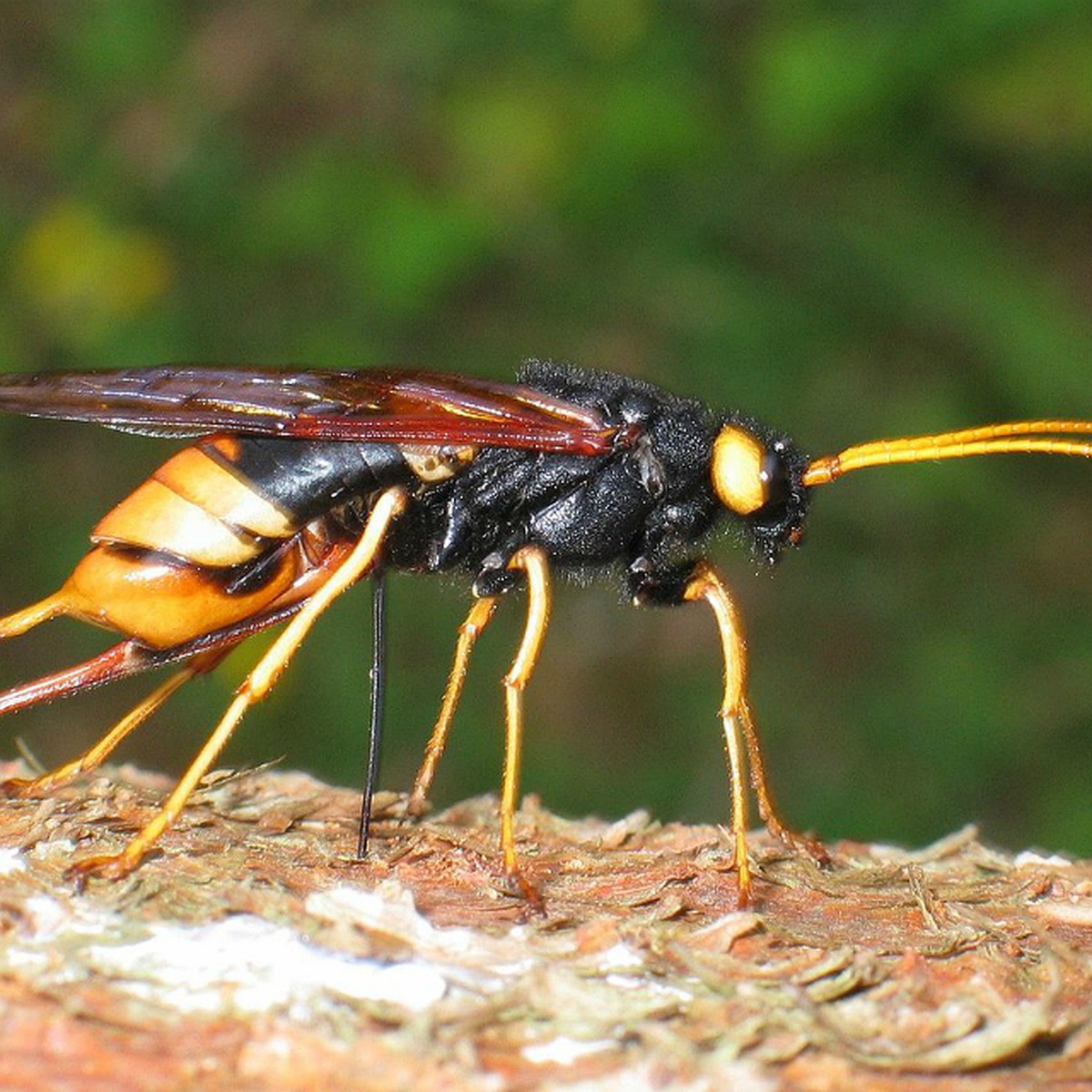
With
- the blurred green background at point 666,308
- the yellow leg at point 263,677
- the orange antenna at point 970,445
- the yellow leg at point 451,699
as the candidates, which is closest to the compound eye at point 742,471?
the orange antenna at point 970,445

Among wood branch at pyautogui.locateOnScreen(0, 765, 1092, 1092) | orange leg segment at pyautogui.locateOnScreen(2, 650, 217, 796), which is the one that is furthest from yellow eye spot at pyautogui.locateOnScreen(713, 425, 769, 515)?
orange leg segment at pyautogui.locateOnScreen(2, 650, 217, 796)

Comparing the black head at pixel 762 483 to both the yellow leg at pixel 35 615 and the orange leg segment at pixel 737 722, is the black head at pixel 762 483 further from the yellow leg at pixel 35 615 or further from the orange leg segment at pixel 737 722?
the yellow leg at pixel 35 615

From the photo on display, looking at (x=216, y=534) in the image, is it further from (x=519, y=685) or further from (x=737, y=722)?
(x=737, y=722)

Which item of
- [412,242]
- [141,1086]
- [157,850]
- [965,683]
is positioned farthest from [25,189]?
[141,1086]

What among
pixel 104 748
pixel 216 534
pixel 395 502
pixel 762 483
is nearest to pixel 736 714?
pixel 762 483

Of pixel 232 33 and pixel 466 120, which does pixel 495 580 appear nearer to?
pixel 466 120
